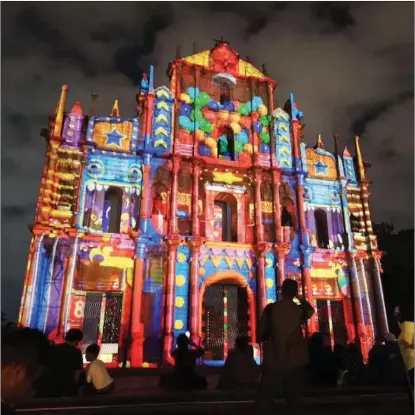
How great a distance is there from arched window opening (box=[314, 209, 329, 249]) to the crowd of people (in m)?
11.4

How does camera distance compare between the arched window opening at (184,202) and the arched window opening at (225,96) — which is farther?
the arched window opening at (225,96)

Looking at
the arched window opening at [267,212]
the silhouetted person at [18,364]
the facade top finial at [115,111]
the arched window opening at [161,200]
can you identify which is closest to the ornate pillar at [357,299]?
the arched window opening at [267,212]

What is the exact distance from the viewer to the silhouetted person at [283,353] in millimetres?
4574

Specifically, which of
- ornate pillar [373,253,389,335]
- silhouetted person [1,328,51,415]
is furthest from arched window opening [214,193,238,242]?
silhouetted person [1,328,51,415]

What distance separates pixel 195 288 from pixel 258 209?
5044 mm

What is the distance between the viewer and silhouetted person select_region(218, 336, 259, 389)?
6.80 metres

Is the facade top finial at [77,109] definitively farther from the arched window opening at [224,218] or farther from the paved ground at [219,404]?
the paved ground at [219,404]

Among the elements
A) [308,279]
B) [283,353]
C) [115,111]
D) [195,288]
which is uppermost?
[115,111]

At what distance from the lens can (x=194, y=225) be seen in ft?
56.6

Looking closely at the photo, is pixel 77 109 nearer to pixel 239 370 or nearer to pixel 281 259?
pixel 281 259


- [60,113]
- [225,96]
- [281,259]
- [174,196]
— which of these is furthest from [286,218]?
[60,113]

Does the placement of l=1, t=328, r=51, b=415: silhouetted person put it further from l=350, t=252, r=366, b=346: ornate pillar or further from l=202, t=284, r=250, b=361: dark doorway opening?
l=350, t=252, r=366, b=346: ornate pillar

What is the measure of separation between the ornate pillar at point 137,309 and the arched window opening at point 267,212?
6005 mm

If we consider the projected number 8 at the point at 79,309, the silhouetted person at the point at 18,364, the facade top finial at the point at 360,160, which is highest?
the facade top finial at the point at 360,160
